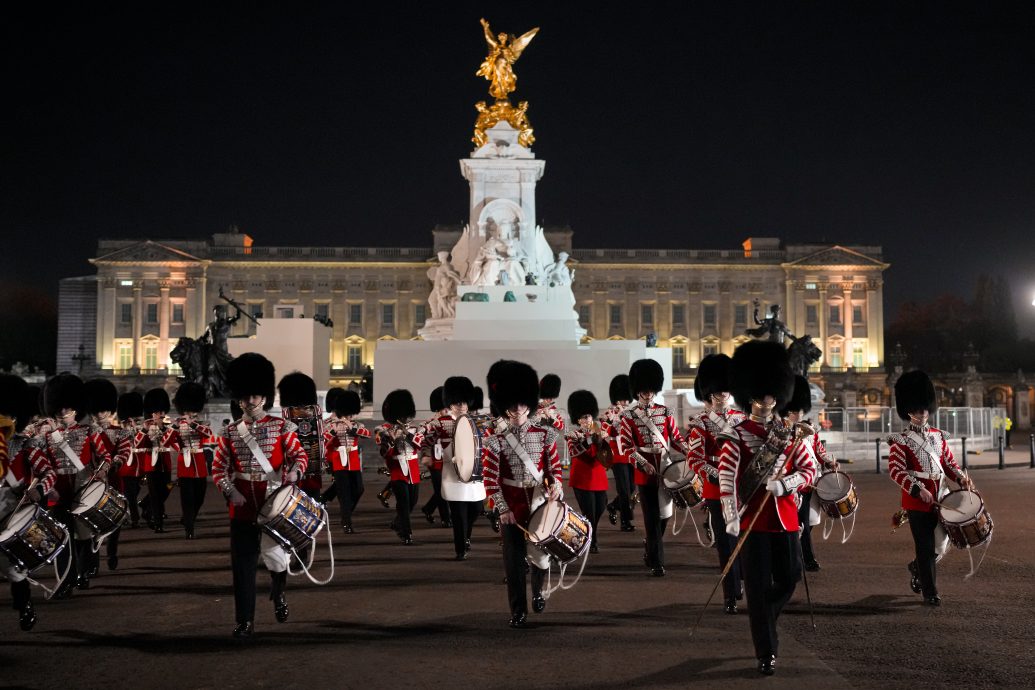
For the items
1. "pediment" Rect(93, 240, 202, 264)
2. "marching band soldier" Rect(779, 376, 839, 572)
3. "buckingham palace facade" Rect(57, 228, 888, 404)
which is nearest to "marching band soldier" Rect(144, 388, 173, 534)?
"marching band soldier" Rect(779, 376, 839, 572)

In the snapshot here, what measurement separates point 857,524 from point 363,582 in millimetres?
7116

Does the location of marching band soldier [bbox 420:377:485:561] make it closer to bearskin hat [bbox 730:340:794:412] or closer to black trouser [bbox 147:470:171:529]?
black trouser [bbox 147:470:171:529]

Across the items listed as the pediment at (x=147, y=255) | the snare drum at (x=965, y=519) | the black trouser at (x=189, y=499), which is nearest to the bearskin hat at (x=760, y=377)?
the snare drum at (x=965, y=519)

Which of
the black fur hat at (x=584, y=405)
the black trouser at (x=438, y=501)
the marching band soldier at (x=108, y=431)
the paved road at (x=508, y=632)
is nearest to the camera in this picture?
the paved road at (x=508, y=632)

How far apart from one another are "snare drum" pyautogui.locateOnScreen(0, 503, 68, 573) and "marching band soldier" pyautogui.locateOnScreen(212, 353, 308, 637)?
1376 mm

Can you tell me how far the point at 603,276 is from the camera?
9531 centimetres

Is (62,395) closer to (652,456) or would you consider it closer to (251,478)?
(251,478)

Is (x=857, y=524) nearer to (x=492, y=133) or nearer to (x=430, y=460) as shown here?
(x=430, y=460)

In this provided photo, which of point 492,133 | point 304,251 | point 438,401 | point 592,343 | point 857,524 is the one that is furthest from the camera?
point 304,251

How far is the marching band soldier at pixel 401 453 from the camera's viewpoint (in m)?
11.9

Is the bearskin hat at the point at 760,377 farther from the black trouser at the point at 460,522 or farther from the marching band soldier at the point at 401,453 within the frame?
the marching band soldier at the point at 401,453

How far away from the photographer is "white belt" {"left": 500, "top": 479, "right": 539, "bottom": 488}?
7477mm

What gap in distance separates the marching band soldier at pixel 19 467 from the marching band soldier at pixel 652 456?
5074 millimetres

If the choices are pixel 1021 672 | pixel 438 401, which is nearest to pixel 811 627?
pixel 1021 672
